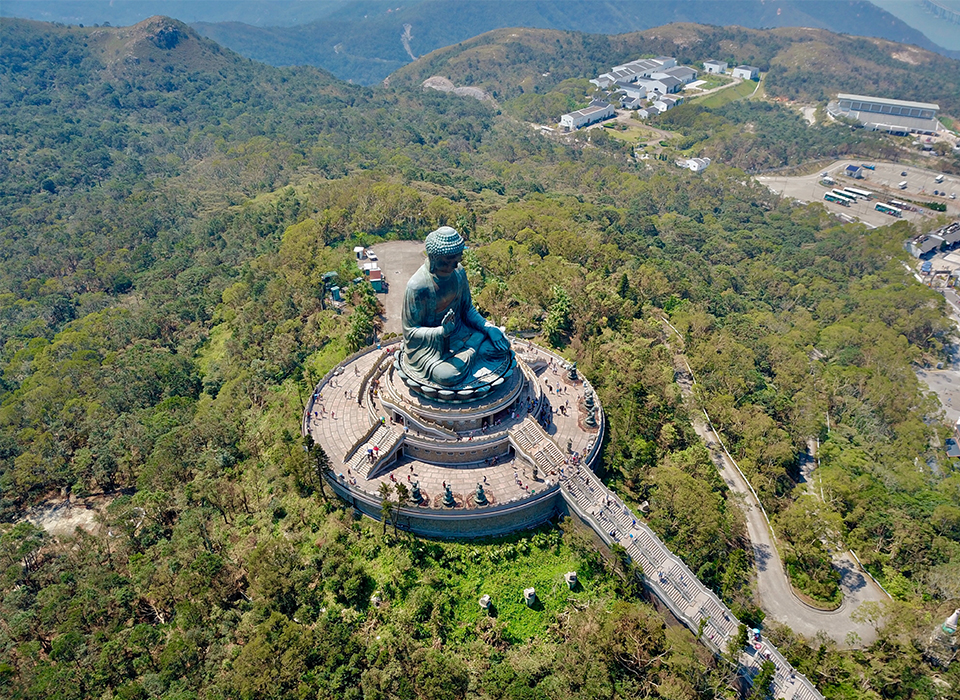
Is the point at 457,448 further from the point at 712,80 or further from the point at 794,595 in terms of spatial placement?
the point at 712,80

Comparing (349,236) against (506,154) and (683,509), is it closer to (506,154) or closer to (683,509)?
(683,509)

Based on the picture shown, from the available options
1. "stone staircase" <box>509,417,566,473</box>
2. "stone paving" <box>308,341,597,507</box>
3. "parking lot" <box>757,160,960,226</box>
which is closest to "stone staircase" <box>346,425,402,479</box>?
Result: "stone paving" <box>308,341,597,507</box>

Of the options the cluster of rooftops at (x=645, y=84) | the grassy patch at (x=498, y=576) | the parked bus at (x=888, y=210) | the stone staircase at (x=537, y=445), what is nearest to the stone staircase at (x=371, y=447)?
the grassy patch at (x=498, y=576)

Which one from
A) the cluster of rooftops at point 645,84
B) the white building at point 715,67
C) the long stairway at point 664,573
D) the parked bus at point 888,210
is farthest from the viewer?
the white building at point 715,67

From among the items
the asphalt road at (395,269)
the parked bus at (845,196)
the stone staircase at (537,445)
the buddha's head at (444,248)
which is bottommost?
the parked bus at (845,196)

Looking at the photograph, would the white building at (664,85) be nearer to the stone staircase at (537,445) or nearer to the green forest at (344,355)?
the green forest at (344,355)

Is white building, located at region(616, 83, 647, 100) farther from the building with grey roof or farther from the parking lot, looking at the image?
the parking lot

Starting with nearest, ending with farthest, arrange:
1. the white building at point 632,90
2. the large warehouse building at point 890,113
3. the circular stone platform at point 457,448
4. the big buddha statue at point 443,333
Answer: the circular stone platform at point 457,448
the big buddha statue at point 443,333
the large warehouse building at point 890,113
the white building at point 632,90

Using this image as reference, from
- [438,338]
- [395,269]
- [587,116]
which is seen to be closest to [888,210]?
[587,116]
